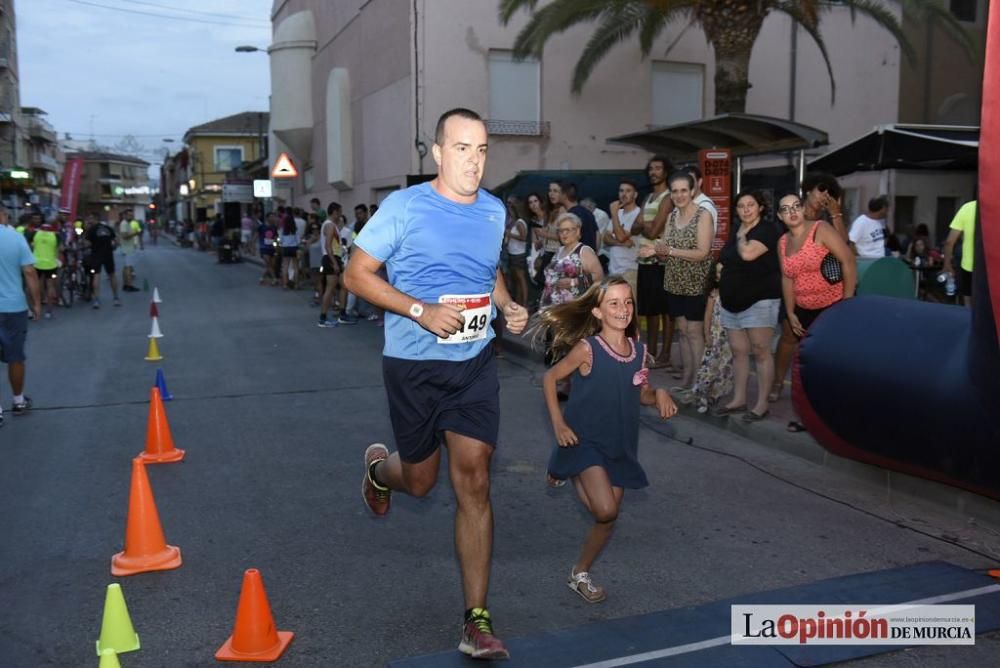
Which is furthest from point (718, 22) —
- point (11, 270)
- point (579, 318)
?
point (579, 318)

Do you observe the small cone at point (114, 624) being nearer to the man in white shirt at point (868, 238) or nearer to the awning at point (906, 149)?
the man in white shirt at point (868, 238)

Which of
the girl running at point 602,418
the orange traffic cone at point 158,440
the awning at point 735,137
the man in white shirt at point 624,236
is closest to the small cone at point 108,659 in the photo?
the girl running at point 602,418

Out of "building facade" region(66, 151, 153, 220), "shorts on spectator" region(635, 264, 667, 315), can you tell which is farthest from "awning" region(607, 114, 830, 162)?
"building facade" region(66, 151, 153, 220)

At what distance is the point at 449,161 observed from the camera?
388 centimetres

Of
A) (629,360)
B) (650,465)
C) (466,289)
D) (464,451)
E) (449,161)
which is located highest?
(449,161)

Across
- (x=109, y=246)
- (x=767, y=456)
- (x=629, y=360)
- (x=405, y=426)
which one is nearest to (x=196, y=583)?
(x=405, y=426)

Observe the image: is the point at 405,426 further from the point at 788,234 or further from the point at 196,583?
the point at 788,234

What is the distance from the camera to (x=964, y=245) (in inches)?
300

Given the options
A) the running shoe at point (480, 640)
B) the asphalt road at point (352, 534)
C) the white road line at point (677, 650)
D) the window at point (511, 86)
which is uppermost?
the window at point (511, 86)

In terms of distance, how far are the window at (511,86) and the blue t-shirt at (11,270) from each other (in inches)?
538

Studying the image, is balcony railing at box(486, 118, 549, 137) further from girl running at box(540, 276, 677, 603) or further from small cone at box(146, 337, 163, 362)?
girl running at box(540, 276, 677, 603)

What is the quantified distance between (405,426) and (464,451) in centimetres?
31

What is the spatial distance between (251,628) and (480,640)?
0.92 metres

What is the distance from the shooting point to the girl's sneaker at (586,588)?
4316mm
